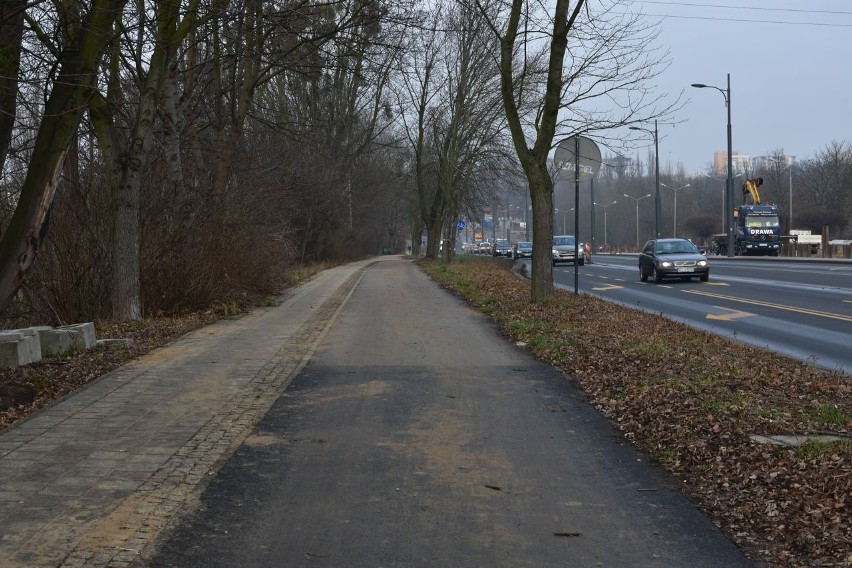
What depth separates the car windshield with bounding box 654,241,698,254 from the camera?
32938 mm

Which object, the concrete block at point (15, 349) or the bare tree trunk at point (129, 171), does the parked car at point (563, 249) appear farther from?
the concrete block at point (15, 349)

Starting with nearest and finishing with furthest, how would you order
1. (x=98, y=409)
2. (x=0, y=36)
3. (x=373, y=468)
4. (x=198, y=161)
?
(x=373, y=468) < (x=98, y=409) < (x=0, y=36) < (x=198, y=161)

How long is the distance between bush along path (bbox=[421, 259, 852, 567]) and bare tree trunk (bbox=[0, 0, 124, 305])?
593 cm

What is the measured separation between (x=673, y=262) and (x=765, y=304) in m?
9.56

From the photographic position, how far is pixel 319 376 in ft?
34.9

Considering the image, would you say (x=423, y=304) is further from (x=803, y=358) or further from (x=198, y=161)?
(x=803, y=358)

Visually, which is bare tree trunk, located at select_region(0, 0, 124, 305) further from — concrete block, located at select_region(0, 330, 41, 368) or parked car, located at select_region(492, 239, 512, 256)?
parked car, located at select_region(492, 239, 512, 256)

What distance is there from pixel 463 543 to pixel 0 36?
23.7ft

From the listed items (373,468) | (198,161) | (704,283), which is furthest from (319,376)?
(704,283)

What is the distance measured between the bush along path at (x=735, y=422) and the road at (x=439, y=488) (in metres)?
0.23

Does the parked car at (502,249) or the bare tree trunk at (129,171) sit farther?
the parked car at (502,249)

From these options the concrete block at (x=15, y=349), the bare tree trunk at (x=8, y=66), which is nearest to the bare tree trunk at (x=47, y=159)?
the bare tree trunk at (x=8, y=66)

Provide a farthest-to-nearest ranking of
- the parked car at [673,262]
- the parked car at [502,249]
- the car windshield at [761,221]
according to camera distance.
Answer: the parked car at [502,249]
the car windshield at [761,221]
the parked car at [673,262]

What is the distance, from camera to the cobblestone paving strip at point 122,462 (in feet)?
16.4
